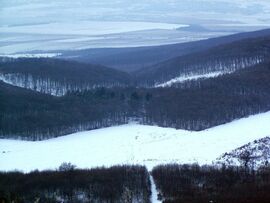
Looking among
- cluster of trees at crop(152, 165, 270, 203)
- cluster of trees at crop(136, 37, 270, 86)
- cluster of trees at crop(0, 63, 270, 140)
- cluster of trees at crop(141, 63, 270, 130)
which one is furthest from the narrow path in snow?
cluster of trees at crop(136, 37, 270, 86)

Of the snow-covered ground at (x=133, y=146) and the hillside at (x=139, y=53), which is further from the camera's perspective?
the hillside at (x=139, y=53)

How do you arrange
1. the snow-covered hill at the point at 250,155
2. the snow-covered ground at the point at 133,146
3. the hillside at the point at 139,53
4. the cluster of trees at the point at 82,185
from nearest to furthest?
the cluster of trees at the point at 82,185 < the snow-covered hill at the point at 250,155 < the snow-covered ground at the point at 133,146 < the hillside at the point at 139,53

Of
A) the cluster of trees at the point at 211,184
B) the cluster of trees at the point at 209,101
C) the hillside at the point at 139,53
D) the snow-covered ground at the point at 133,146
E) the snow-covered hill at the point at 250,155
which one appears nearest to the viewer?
the cluster of trees at the point at 211,184

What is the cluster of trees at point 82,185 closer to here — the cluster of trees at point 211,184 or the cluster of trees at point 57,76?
the cluster of trees at point 211,184

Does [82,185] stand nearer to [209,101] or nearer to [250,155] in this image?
[250,155]

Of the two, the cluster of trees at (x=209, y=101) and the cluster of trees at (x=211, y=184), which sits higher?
the cluster of trees at (x=211, y=184)

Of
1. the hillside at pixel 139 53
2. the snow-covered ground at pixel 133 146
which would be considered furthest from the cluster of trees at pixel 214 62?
the snow-covered ground at pixel 133 146

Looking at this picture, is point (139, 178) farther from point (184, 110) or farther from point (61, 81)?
point (61, 81)
